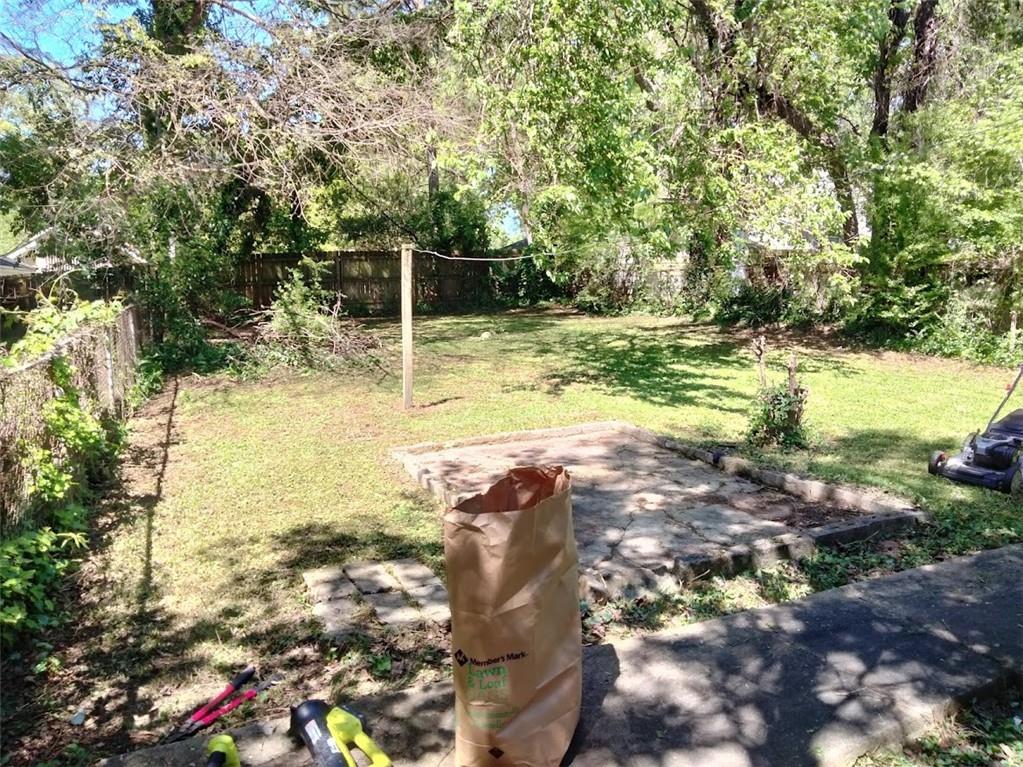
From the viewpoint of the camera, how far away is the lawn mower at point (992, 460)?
5.05m

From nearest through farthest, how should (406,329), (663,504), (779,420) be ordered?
1. (663,504)
2. (779,420)
3. (406,329)

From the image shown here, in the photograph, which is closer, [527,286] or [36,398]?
[36,398]

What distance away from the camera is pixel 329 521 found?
4809 mm

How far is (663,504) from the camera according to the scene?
505 cm

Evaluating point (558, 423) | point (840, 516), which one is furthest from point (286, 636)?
point (558, 423)

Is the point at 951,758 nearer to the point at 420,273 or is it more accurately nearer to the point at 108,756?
the point at 108,756

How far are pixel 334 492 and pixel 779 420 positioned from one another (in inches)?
152

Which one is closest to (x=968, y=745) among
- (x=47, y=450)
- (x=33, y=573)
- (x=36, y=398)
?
(x=33, y=573)

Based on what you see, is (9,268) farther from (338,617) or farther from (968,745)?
(968,745)

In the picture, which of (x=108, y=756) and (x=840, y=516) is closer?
(x=108, y=756)

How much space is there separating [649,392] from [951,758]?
22.8 feet

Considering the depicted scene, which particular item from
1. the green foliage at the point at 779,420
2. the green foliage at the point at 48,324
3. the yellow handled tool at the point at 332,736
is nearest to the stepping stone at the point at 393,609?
the yellow handled tool at the point at 332,736


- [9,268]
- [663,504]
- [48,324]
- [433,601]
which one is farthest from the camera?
[9,268]

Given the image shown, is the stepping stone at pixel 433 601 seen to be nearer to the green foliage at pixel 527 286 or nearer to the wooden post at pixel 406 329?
the wooden post at pixel 406 329
